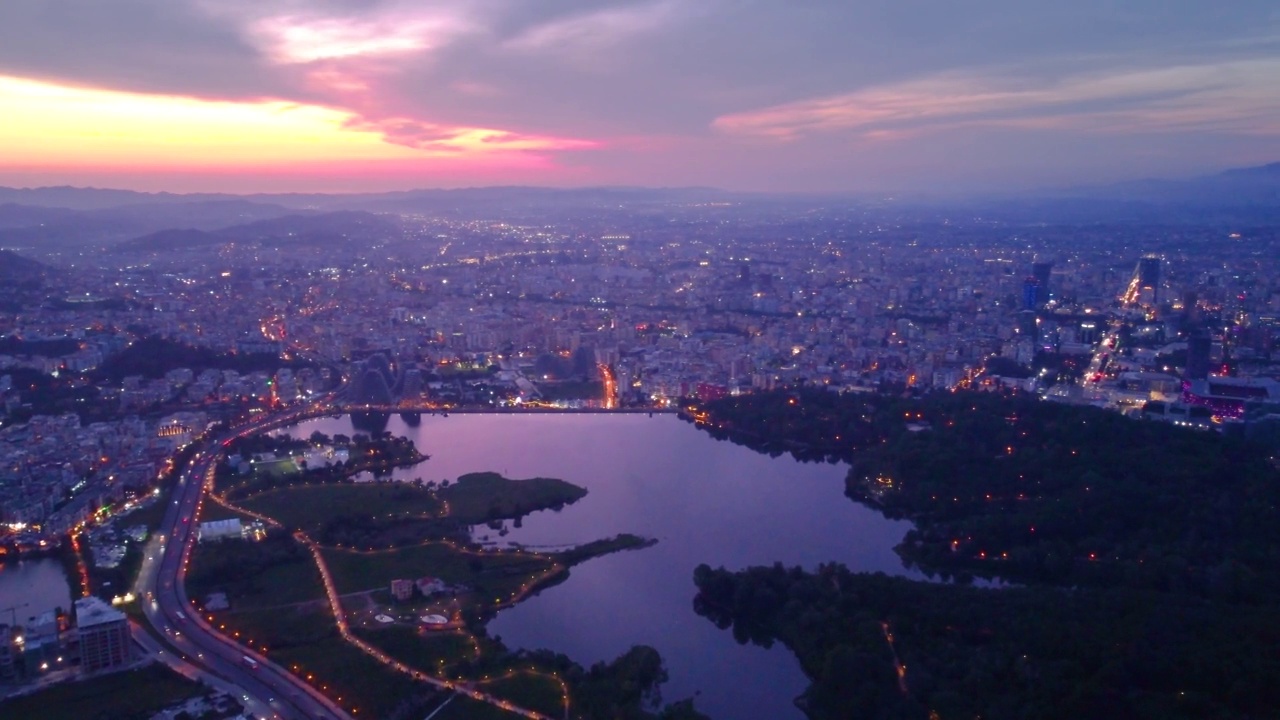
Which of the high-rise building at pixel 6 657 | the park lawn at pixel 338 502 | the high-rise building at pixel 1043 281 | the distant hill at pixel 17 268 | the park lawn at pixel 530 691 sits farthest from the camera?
the distant hill at pixel 17 268

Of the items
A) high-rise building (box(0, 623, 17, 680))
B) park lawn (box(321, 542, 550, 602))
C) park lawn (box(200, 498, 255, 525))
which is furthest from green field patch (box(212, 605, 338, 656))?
park lawn (box(200, 498, 255, 525))

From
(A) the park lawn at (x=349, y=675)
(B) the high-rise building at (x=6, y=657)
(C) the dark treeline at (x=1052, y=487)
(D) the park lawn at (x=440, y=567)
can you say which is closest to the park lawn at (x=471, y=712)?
(A) the park lawn at (x=349, y=675)

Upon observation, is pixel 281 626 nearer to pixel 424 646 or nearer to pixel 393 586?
pixel 393 586

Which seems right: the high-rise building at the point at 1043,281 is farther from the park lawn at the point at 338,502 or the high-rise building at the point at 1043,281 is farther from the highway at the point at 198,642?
the highway at the point at 198,642

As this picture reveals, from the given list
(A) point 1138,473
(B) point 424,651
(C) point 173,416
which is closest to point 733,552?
(B) point 424,651

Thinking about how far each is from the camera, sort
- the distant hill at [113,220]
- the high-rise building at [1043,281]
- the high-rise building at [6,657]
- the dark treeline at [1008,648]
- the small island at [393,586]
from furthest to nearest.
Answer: the distant hill at [113,220] → the high-rise building at [1043,281] → the high-rise building at [6,657] → the small island at [393,586] → the dark treeline at [1008,648]

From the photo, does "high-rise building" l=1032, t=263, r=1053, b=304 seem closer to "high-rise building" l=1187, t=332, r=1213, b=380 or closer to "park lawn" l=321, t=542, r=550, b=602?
"high-rise building" l=1187, t=332, r=1213, b=380
